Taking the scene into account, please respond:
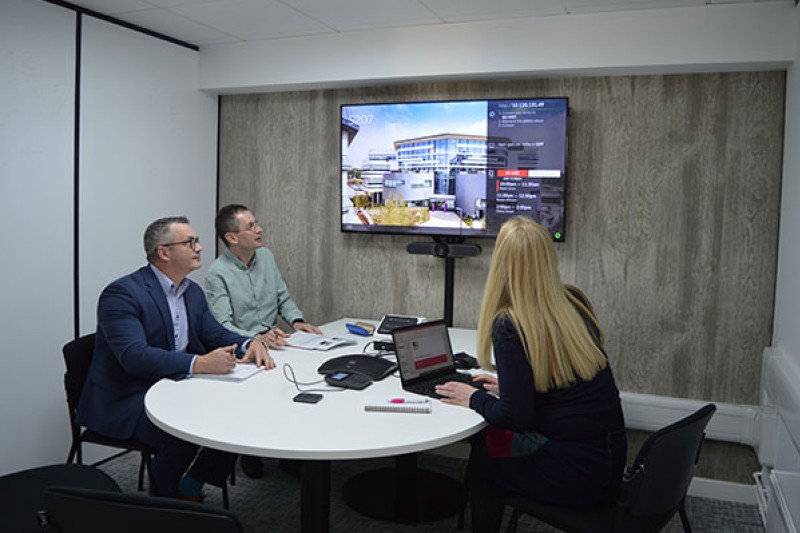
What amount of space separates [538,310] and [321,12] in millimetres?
2222

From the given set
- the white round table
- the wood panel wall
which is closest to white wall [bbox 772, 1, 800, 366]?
the wood panel wall

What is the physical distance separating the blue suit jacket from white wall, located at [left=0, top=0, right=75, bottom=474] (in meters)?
0.81

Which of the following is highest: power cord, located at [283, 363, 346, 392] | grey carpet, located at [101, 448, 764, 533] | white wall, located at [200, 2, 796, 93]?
white wall, located at [200, 2, 796, 93]

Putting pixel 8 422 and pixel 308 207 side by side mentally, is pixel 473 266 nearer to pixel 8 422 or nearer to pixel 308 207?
pixel 308 207

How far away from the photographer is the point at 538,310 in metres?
2.17

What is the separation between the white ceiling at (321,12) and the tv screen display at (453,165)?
1.51ft

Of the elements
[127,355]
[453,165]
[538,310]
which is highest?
[453,165]

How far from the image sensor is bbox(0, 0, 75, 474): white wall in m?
3.25

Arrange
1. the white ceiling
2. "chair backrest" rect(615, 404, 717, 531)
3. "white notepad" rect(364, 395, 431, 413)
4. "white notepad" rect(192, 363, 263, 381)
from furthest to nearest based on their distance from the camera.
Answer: the white ceiling
"white notepad" rect(192, 363, 263, 381)
"white notepad" rect(364, 395, 431, 413)
"chair backrest" rect(615, 404, 717, 531)

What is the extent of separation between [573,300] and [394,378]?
30.8 inches

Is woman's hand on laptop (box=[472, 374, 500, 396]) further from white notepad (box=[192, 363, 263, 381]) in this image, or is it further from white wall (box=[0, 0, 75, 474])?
white wall (box=[0, 0, 75, 474])

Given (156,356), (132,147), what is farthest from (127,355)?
(132,147)

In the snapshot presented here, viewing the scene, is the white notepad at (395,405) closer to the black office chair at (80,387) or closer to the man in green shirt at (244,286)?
the black office chair at (80,387)

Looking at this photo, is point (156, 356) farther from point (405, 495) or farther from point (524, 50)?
point (524, 50)
